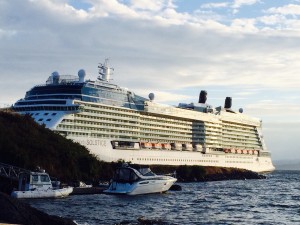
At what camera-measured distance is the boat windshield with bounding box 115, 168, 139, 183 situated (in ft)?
202

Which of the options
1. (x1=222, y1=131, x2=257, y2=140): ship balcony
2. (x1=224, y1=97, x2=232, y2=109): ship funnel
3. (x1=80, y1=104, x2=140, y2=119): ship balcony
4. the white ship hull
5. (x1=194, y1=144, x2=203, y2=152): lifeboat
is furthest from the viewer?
(x1=224, y1=97, x2=232, y2=109): ship funnel

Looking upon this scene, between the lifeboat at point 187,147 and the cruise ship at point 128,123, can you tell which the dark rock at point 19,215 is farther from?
the lifeboat at point 187,147

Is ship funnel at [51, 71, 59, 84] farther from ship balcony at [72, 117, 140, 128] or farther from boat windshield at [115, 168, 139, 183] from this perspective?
boat windshield at [115, 168, 139, 183]

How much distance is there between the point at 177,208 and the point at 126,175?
14813 mm

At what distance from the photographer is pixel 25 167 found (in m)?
62.6

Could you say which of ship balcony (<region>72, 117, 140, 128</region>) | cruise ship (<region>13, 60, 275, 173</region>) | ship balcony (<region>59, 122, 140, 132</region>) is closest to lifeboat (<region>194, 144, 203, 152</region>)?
cruise ship (<region>13, 60, 275, 173</region>)

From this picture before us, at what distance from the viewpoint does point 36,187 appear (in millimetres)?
52250

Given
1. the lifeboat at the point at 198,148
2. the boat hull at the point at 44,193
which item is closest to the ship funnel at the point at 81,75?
the boat hull at the point at 44,193

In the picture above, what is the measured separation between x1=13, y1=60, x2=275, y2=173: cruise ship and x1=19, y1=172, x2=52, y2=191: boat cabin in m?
29.3

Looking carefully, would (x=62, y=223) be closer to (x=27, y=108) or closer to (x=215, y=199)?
(x=215, y=199)

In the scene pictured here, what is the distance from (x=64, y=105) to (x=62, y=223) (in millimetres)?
60614

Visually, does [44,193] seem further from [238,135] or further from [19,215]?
[238,135]

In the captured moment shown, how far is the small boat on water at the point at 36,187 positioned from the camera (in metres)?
51.5

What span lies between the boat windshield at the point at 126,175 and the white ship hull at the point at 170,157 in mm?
24211
